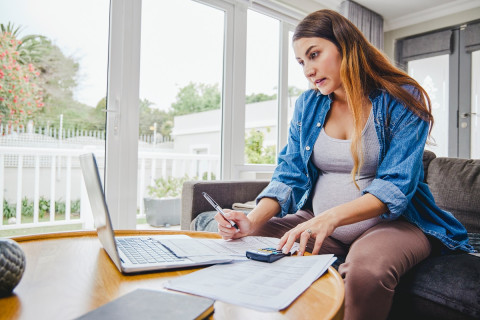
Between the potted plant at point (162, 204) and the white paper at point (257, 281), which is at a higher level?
the white paper at point (257, 281)

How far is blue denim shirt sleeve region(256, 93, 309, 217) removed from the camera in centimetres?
117

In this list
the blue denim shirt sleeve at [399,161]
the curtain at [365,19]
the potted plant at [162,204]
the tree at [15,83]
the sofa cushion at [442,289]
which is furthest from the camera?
the curtain at [365,19]

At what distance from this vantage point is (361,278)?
0.77 m

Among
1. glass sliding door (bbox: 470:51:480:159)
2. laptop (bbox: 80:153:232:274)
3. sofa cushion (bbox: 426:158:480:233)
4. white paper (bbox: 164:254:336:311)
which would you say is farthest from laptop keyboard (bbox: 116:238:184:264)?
glass sliding door (bbox: 470:51:480:159)

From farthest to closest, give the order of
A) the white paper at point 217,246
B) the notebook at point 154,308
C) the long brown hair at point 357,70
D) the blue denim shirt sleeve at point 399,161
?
1. the long brown hair at point 357,70
2. the blue denim shirt sleeve at point 399,161
3. the white paper at point 217,246
4. the notebook at point 154,308

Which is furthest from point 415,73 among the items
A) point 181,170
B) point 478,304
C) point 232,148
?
point 478,304

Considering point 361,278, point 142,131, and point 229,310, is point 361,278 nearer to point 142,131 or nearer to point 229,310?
point 229,310

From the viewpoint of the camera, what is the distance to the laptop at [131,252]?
1.97 ft

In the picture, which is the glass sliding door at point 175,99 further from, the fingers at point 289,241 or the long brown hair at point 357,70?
the fingers at point 289,241

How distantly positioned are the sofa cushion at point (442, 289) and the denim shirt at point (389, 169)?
11 cm

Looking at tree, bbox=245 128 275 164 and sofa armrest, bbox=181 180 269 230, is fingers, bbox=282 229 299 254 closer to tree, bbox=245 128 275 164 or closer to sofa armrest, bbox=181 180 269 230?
sofa armrest, bbox=181 180 269 230

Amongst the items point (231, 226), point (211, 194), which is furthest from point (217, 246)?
point (211, 194)

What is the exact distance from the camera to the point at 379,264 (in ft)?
2.63

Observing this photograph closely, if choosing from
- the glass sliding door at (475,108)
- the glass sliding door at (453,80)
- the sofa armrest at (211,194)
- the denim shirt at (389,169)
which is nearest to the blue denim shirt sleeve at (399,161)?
the denim shirt at (389,169)
